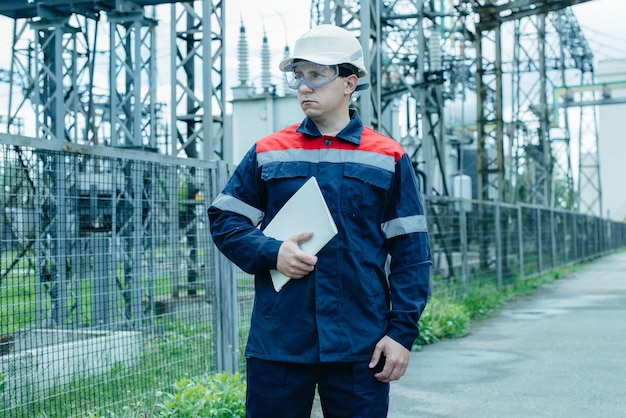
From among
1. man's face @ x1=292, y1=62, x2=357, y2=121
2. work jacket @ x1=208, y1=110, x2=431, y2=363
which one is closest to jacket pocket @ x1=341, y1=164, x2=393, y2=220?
work jacket @ x1=208, y1=110, x2=431, y2=363

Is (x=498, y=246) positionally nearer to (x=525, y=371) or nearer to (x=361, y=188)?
(x=525, y=371)

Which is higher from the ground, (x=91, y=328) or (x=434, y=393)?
(x=91, y=328)

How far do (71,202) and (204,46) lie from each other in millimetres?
8257

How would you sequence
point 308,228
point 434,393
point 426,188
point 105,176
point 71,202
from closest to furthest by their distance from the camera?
1. point 308,228
2. point 71,202
3. point 105,176
4. point 434,393
5. point 426,188

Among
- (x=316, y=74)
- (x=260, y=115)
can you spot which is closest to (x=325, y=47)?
(x=316, y=74)

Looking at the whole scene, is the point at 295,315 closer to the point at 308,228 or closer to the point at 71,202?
the point at 308,228

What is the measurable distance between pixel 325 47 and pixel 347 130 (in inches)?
11.9

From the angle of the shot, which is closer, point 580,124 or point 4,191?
point 4,191

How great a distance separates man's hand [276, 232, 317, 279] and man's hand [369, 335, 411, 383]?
35cm

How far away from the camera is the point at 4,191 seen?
15.9 feet

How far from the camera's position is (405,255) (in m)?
Result: 3.38

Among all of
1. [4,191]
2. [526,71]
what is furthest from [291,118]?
[4,191]

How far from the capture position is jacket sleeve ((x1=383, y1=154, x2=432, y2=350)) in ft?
10.8

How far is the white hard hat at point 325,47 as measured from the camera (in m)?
3.36
